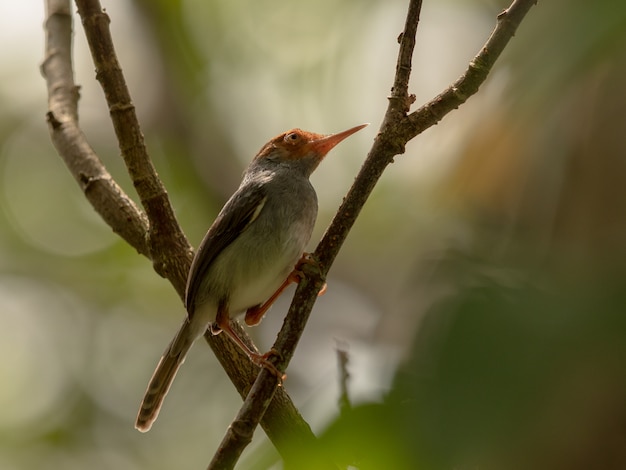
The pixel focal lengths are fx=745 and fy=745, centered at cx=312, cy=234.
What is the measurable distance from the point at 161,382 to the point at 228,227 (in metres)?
1.08

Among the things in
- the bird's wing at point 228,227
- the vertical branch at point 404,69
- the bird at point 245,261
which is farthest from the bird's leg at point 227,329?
the vertical branch at point 404,69

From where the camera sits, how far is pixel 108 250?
333 inches

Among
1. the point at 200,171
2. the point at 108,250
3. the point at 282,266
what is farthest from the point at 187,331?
the point at 108,250

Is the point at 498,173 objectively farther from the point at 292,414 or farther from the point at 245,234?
the point at 245,234

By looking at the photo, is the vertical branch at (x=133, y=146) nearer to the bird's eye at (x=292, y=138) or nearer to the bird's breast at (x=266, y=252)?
the bird's breast at (x=266, y=252)

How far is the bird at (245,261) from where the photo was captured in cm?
432

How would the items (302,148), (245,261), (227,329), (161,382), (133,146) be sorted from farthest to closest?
(302,148)
(161,382)
(245,261)
(227,329)
(133,146)

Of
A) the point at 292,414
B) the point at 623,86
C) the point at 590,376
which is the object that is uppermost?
the point at 292,414

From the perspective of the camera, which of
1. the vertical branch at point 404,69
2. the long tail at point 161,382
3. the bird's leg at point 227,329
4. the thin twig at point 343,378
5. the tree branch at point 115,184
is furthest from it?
the long tail at point 161,382

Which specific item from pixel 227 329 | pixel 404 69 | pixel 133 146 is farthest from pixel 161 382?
pixel 404 69

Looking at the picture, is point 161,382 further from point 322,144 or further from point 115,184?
point 322,144

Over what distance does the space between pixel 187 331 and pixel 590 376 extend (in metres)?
3.76

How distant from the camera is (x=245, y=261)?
4.45m

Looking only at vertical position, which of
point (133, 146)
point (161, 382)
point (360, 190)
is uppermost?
point (133, 146)
